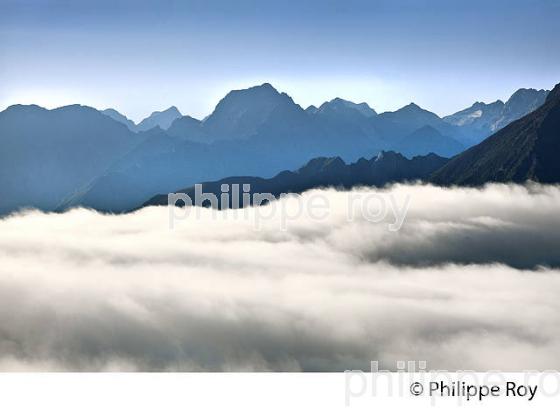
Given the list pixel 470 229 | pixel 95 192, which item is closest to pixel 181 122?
pixel 95 192

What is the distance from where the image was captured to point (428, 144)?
133 ft

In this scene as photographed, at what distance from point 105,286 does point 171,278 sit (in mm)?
2894

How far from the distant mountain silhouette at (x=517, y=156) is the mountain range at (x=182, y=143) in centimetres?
256

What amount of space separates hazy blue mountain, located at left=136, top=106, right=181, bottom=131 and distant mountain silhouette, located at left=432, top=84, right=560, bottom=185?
1543 cm

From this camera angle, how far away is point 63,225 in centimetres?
2219

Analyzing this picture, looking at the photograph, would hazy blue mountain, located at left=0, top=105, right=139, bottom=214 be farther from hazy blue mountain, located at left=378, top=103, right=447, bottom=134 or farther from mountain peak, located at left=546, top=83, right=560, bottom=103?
mountain peak, located at left=546, top=83, right=560, bottom=103

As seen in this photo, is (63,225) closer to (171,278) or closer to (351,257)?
(171,278)

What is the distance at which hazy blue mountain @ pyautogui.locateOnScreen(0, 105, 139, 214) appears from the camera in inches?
1038

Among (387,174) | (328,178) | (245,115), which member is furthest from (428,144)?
(245,115)

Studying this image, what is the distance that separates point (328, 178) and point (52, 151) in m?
39.7

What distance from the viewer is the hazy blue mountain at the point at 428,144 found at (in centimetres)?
4014

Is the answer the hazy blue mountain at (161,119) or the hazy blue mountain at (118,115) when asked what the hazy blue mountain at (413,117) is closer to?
the hazy blue mountain at (161,119)

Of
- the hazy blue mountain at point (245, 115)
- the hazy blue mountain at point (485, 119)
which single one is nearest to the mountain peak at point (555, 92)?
the hazy blue mountain at point (485, 119)

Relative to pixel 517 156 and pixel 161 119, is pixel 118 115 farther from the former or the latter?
pixel 517 156
